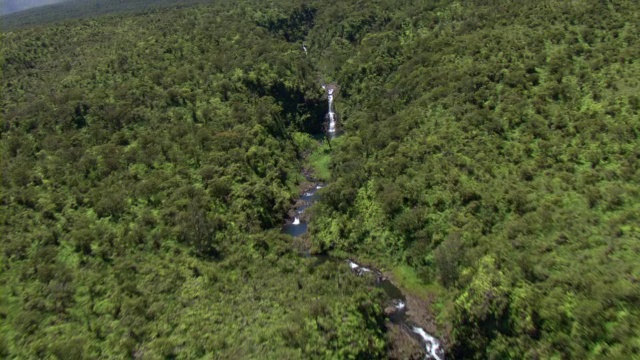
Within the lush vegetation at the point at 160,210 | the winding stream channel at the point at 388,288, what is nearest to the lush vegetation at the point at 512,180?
the winding stream channel at the point at 388,288

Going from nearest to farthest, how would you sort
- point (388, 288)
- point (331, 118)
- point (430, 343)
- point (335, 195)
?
point (430, 343) < point (388, 288) < point (335, 195) < point (331, 118)

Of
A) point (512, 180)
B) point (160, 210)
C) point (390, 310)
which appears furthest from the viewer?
point (160, 210)

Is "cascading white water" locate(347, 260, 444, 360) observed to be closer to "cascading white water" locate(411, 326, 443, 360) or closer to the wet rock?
"cascading white water" locate(411, 326, 443, 360)

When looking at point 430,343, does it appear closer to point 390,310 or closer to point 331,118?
point 390,310

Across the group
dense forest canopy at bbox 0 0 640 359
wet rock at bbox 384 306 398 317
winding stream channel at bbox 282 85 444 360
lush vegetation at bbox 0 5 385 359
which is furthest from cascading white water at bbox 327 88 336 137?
wet rock at bbox 384 306 398 317

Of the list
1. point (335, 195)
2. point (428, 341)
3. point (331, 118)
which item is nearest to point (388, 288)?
point (428, 341)

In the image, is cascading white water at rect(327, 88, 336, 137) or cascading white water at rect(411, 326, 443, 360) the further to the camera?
cascading white water at rect(327, 88, 336, 137)

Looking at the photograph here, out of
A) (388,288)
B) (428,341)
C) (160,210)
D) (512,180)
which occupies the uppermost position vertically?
(512,180)
